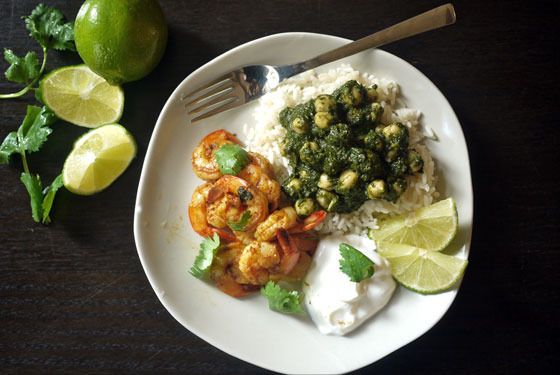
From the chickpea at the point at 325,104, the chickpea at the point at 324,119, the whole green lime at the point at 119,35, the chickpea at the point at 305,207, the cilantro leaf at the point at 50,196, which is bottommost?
the cilantro leaf at the point at 50,196

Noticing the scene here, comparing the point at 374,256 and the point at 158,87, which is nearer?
the point at 374,256

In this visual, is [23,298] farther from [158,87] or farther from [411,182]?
[411,182]

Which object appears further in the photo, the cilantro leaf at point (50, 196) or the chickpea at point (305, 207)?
the cilantro leaf at point (50, 196)

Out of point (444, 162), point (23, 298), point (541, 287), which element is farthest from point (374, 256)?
point (23, 298)

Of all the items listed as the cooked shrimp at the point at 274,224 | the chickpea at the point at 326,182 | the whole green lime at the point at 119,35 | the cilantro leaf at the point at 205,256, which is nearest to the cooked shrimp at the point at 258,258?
the cooked shrimp at the point at 274,224

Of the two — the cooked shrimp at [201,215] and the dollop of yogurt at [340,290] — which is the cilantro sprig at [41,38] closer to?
the cooked shrimp at [201,215]

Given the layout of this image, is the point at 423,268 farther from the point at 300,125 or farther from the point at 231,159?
the point at 231,159

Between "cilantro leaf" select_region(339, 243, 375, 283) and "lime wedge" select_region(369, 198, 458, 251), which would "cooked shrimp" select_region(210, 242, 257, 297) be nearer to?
"cilantro leaf" select_region(339, 243, 375, 283)
